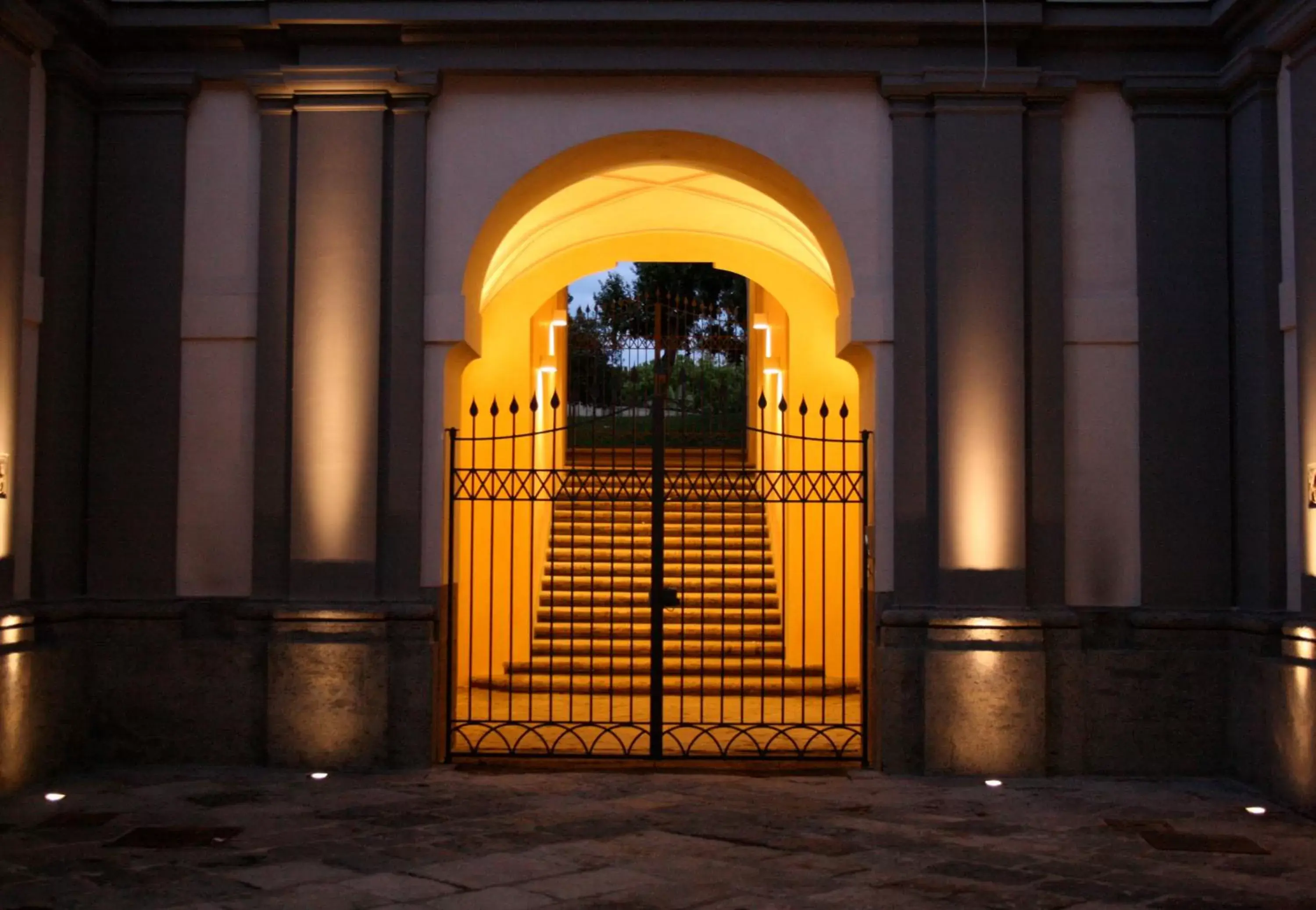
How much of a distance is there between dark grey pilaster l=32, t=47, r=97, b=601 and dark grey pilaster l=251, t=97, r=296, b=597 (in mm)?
1234

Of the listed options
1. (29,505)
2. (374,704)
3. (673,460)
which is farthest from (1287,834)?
(673,460)

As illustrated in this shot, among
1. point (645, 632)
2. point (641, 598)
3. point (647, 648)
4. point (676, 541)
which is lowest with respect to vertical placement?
point (647, 648)

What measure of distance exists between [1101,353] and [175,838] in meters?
6.93

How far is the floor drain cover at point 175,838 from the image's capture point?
295 inches

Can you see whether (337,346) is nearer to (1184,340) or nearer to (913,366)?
(913,366)

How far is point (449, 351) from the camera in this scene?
10219 millimetres

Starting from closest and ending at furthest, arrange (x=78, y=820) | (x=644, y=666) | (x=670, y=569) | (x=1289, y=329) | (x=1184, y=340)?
(x=78, y=820) < (x=1289, y=329) < (x=1184, y=340) < (x=644, y=666) < (x=670, y=569)

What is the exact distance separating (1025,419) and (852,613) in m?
5.20

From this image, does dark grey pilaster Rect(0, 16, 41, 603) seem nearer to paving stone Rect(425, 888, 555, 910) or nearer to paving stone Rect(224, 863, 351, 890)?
paving stone Rect(224, 863, 351, 890)

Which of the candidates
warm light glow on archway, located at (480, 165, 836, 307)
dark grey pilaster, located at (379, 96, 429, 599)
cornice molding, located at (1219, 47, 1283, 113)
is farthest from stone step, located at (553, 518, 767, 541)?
cornice molding, located at (1219, 47, 1283, 113)

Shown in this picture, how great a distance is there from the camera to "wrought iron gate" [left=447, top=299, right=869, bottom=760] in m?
10.5

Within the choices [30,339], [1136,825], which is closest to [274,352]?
[30,339]

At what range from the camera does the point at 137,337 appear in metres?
10.2

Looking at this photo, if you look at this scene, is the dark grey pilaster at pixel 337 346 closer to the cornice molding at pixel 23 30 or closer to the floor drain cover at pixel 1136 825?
the cornice molding at pixel 23 30
